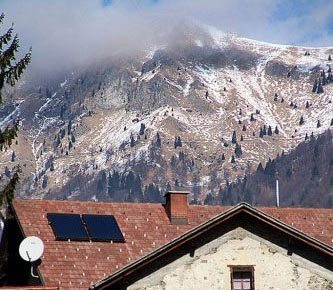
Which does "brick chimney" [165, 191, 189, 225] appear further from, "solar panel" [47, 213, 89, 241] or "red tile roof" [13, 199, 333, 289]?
"solar panel" [47, 213, 89, 241]

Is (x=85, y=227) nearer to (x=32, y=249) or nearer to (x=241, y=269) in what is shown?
(x=32, y=249)

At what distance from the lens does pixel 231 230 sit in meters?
41.3

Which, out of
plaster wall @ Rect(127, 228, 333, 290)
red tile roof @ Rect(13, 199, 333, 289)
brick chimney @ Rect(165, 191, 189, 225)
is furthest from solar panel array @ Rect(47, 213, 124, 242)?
plaster wall @ Rect(127, 228, 333, 290)

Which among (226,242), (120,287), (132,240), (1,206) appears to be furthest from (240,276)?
(1,206)

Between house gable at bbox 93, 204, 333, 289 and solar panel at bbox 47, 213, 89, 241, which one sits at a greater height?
solar panel at bbox 47, 213, 89, 241

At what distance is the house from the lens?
4016 cm

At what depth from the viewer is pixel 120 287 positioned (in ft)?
130

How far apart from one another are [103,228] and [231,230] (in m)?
7.58

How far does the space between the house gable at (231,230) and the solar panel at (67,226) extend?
635 cm

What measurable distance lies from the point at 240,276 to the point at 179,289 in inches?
98.0

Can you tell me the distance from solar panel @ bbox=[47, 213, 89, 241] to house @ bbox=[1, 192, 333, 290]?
0.04 metres

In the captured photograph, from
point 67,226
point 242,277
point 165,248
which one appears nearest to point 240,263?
point 242,277

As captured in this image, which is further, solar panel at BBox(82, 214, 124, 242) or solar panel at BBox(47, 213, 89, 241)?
solar panel at BBox(82, 214, 124, 242)

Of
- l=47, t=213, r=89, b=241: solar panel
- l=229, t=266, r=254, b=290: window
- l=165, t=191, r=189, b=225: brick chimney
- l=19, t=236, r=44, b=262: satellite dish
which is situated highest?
l=165, t=191, r=189, b=225: brick chimney
